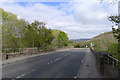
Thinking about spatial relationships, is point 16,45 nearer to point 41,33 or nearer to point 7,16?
point 7,16

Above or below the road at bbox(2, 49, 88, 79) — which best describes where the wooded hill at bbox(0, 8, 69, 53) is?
above

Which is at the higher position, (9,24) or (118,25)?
(9,24)

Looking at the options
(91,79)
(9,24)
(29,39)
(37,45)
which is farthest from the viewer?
(37,45)

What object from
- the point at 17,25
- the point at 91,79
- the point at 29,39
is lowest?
the point at 91,79

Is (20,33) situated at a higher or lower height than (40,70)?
higher

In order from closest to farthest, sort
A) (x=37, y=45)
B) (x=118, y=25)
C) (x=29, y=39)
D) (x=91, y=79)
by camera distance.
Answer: (x=91, y=79) < (x=118, y=25) < (x=29, y=39) < (x=37, y=45)

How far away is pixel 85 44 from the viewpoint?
11288 cm

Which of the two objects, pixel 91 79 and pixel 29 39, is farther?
pixel 29 39

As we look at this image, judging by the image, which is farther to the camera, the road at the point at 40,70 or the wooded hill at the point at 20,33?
the wooded hill at the point at 20,33

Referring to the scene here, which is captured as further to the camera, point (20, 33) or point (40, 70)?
point (20, 33)

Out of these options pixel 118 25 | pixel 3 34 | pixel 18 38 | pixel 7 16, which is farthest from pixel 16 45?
pixel 118 25

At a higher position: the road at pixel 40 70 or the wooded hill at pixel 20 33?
the wooded hill at pixel 20 33

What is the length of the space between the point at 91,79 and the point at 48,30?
→ 1338 inches

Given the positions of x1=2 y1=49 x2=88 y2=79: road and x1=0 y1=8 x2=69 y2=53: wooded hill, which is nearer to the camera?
x1=2 y1=49 x2=88 y2=79: road
